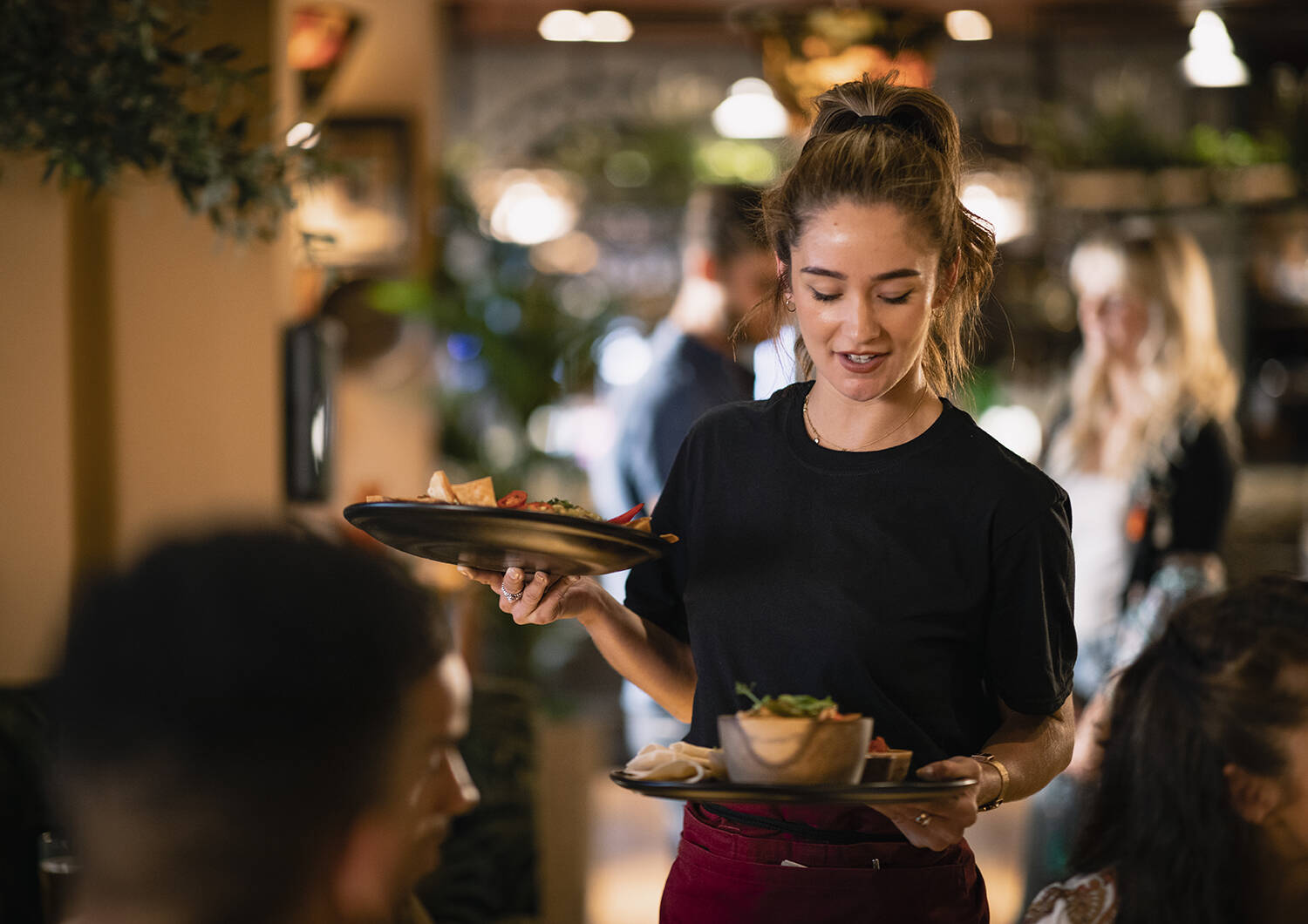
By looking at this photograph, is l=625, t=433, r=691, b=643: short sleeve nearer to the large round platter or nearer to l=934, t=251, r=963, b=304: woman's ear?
the large round platter

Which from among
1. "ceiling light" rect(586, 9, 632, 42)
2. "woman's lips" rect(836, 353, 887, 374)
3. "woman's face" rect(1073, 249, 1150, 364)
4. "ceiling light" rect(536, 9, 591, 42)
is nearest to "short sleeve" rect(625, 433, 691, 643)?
"woman's lips" rect(836, 353, 887, 374)

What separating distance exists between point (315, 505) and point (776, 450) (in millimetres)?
2104

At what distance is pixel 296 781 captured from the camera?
77cm

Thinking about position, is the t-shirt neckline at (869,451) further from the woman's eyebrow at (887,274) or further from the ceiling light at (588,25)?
the ceiling light at (588,25)

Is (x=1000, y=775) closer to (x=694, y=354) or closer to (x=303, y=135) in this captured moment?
(x=303, y=135)

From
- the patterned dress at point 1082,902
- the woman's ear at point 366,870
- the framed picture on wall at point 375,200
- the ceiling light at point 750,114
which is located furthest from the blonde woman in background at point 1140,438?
the ceiling light at point 750,114

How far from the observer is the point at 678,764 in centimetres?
135

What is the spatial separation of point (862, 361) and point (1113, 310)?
6.73 ft

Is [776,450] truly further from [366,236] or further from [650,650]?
[366,236]

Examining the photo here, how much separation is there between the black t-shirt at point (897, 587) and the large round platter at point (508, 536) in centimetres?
12

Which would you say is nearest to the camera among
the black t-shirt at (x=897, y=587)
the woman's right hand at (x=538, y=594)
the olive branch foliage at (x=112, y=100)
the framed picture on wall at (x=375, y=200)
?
the black t-shirt at (x=897, y=587)

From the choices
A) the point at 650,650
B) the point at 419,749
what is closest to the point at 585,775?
the point at 650,650

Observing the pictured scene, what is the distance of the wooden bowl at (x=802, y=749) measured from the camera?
4.22ft

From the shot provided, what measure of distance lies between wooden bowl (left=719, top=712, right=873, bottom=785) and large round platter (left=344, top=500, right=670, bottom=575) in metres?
0.24
